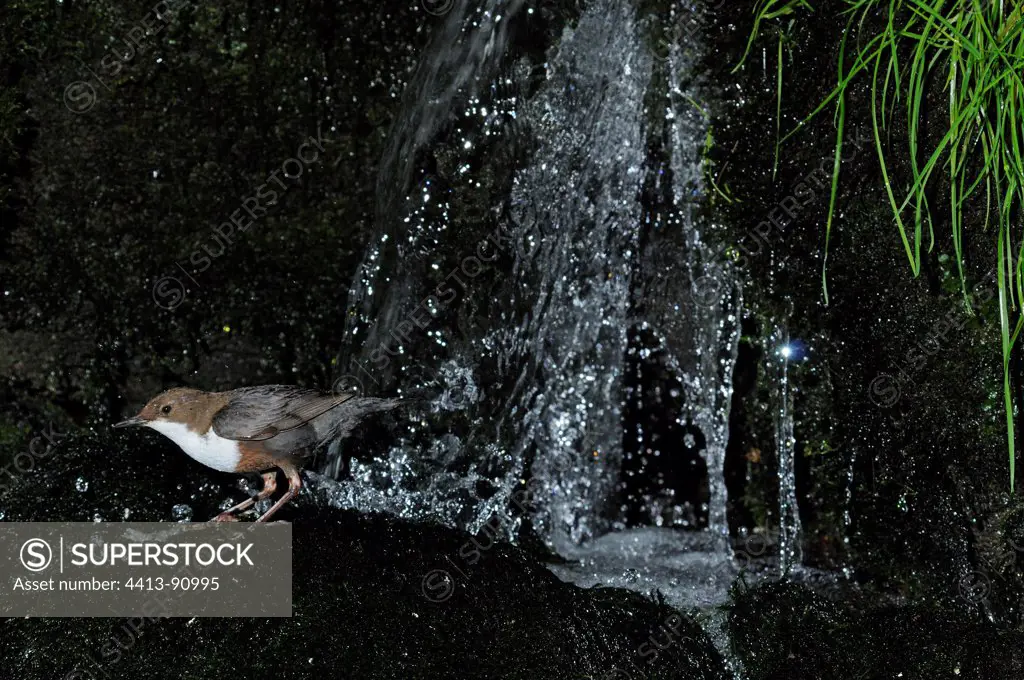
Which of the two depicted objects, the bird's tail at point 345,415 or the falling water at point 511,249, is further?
the falling water at point 511,249

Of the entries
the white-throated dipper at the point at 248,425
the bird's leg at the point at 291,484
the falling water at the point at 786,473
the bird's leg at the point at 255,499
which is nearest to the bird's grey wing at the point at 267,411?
A: the white-throated dipper at the point at 248,425

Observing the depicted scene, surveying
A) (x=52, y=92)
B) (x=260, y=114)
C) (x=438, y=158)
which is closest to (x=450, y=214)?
(x=438, y=158)

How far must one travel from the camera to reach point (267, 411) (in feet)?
10.3

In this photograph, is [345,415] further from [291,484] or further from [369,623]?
[369,623]

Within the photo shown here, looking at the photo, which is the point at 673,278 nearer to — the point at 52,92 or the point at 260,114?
the point at 260,114

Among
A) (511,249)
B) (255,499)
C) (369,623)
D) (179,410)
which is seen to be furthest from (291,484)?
(511,249)

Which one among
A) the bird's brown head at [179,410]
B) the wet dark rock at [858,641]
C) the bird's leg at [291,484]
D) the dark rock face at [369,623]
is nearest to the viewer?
the dark rock face at [369,623]

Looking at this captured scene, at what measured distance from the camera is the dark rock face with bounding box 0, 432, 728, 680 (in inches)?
108

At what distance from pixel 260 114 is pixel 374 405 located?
1.63 meters

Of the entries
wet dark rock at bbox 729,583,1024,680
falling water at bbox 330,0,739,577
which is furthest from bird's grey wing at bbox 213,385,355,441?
wet dark rock at bbox 729,583,1024,680

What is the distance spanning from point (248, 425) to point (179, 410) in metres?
0.21

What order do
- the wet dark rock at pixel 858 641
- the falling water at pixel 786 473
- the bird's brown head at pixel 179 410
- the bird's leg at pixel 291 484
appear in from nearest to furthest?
the wet dark rock at pixel 858 641, the bird's brown head at pixel 179 410, the bird's leg at pixel 291 484, the falling water at pixel 786 473

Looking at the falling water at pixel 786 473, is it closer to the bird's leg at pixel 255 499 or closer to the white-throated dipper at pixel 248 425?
the white-throated dipper at pixel 248 425

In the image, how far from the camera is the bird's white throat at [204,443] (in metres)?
3.10
